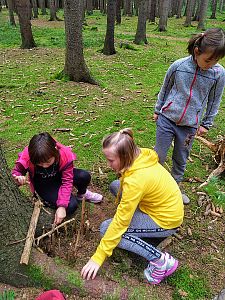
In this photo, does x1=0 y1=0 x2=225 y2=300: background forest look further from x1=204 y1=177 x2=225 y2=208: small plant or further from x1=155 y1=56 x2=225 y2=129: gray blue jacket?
x1=155 y1=56 x2=225 y2=129: gray blue jacket

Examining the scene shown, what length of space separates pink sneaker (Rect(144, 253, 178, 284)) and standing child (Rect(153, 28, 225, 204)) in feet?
3.49

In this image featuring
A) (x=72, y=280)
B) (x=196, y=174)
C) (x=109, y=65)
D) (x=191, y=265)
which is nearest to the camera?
(x=72, y=280)

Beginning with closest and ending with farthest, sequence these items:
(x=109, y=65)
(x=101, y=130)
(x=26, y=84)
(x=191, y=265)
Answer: (x=191, y=265) < (x=101, y=130) < (x=26, y=84) < (x=109, y=65)

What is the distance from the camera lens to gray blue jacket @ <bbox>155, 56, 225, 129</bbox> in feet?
9.60

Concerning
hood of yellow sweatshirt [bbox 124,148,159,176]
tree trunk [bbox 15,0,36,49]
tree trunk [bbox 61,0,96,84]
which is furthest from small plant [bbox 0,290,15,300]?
tree trunk [bbox 15,0,36,49]

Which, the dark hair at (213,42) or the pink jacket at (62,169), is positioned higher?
the dark hair at (213,42)

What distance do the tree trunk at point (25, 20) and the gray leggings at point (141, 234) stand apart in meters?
9.90

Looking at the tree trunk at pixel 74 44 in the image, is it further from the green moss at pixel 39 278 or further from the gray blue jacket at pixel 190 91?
the green moss at pixel 39 278

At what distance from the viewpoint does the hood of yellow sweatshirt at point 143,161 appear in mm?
2399

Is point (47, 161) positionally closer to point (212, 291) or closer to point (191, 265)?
point (191, 265)

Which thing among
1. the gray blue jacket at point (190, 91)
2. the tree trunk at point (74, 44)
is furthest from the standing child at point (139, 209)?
the tree trunk at point (74, 44)

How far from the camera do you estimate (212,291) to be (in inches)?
99.7

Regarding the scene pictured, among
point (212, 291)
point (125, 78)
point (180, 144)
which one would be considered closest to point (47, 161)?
point (180, 144)

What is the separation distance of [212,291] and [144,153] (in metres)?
1.25
